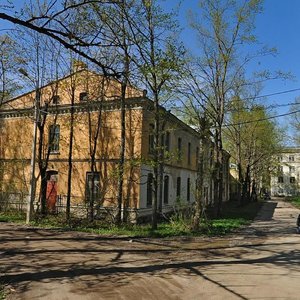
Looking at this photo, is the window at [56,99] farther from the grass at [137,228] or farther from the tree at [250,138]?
the tree at [250,138]

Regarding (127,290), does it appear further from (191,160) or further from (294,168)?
(294,168)

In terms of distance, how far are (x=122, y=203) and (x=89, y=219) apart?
6.82 ft

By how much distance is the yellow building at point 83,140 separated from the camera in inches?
858

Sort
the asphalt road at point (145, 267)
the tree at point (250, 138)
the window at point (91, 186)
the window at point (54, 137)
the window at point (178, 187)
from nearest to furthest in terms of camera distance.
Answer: the asphalt road at point (145, 267) → the window at point (91, 186) → the window at point (54, 137) → the window at point (178, 187) → the tree at point (250, 138)

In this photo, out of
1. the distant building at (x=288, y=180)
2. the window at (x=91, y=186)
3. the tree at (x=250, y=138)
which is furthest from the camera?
the distant building at (x=288, y=180)

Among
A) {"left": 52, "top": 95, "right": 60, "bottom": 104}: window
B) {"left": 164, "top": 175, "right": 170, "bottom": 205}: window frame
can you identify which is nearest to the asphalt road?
{"left": 52, "top": 95, "right": 60, "bottom": 104}: window

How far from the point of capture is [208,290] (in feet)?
26.5

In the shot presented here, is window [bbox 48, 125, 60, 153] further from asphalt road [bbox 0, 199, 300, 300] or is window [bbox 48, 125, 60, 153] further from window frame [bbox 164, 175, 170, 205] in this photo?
asphalt road [bbox 0, 199, 300, 300]

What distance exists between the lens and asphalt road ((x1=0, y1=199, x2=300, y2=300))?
311 inches

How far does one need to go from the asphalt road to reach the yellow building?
5.98 metres

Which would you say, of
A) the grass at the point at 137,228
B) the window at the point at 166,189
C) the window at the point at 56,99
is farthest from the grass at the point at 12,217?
the window at the point at 166,189

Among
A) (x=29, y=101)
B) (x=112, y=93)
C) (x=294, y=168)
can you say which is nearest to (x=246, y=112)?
(x=112, y=93)

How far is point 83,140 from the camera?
77.6 feet

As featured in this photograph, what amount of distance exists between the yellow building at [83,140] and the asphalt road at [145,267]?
5.98 metres
